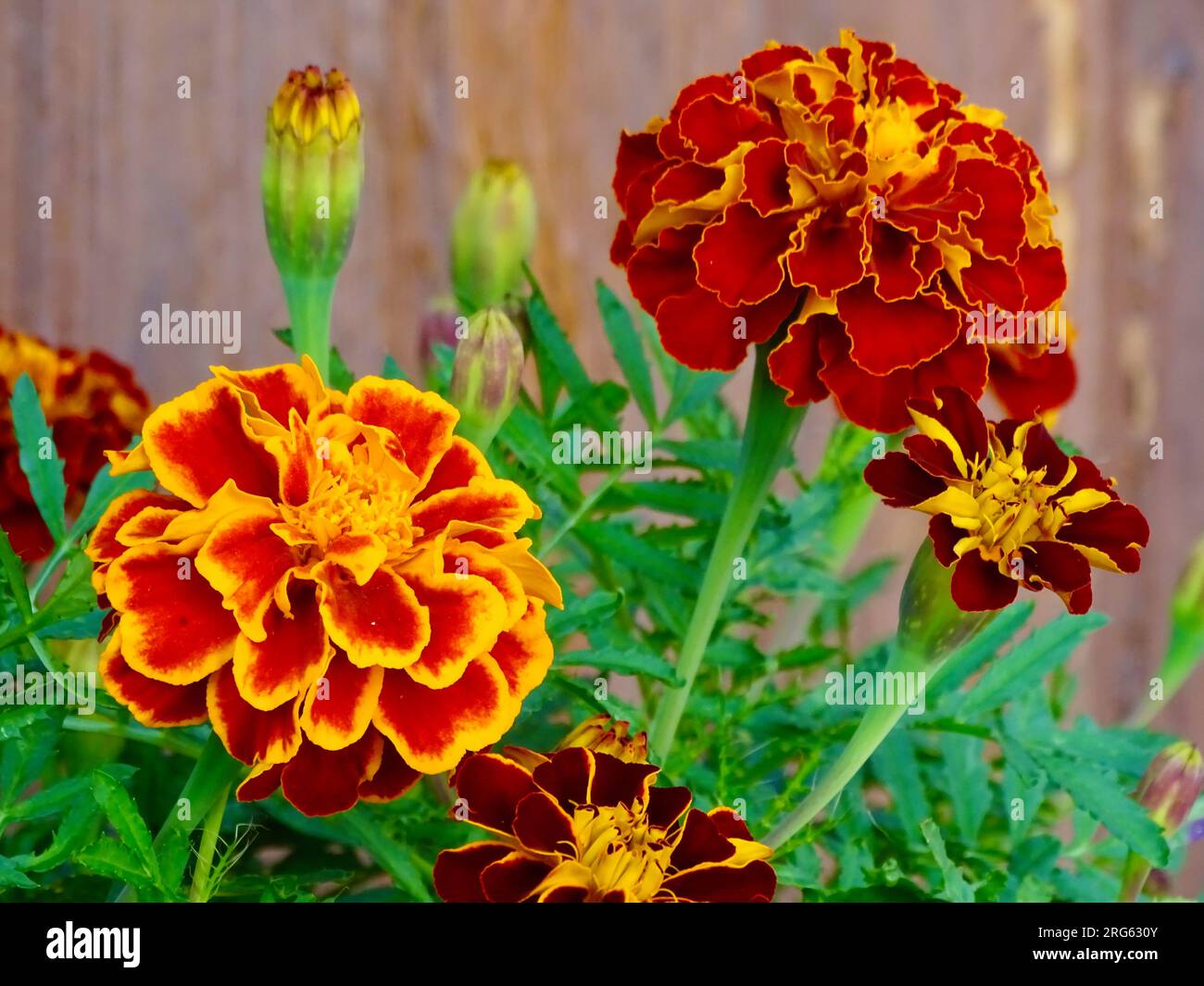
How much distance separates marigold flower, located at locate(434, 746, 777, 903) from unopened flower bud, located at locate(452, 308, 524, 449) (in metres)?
0.09

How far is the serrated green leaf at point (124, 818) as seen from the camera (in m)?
0.32

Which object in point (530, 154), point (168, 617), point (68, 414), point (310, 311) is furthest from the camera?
point (530, 154)

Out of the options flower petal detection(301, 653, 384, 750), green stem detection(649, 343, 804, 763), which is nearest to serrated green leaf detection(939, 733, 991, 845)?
green stem detection(649, 343, 804, 763)

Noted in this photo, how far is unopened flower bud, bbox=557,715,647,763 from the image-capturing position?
34 cm

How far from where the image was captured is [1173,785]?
0.39 metres

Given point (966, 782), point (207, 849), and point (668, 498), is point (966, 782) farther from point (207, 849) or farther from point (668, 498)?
point (207, 849)

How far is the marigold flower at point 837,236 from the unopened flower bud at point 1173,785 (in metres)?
0.12

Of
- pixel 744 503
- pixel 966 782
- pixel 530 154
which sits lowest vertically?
pixel 966 782

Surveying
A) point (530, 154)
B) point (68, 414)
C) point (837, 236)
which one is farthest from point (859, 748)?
point (530, 154)

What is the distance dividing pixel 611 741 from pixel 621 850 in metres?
0.03

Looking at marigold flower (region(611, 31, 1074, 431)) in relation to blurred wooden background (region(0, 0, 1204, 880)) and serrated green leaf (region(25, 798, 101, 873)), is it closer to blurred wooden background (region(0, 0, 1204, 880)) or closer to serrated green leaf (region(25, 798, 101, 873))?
serrated green leaf (region(25, 798, 101, 873))

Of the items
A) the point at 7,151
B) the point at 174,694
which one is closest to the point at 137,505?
the point at 174,694
